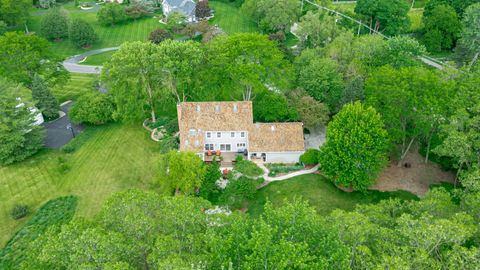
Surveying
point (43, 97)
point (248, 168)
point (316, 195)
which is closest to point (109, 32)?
point (43, 97)

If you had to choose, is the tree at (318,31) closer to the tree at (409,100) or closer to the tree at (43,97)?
the tree at (409,100)

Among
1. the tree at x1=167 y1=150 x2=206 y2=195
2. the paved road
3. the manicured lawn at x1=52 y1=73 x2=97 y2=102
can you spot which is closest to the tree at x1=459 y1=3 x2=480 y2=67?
the tree at x1=167 y1=150 x2=206 y2=195

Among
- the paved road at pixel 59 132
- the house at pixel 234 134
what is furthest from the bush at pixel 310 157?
the paved road at pixel 59 132

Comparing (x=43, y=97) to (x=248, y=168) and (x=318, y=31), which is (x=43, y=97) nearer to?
(x=248, y=168)

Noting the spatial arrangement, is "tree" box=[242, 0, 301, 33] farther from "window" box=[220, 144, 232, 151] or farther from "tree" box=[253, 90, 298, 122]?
"window" box=[220, 144, 232, 151]

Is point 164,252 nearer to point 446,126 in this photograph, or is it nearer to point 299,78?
point 446,126

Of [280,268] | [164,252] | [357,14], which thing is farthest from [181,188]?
[357,14]
